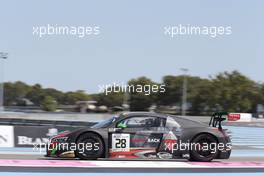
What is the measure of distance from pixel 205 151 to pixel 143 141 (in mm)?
1267

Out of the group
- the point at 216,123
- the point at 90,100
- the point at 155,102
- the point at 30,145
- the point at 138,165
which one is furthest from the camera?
the point at 90,100

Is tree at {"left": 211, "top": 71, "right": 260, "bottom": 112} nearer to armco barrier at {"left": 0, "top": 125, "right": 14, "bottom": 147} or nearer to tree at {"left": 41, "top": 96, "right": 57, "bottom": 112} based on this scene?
tree at {"left": 41, "top": 96, "right": 57, "bottom": 112}

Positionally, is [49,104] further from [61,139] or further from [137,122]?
[137,122]

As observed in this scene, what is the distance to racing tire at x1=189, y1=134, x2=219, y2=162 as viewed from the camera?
9.22m

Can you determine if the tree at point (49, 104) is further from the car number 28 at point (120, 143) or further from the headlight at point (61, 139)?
the car number 28 at point (120, 143)

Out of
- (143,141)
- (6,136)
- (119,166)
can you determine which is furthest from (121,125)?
(6,136)

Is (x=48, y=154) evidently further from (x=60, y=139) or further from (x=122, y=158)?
(x=122, y=158)

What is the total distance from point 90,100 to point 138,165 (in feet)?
37.8

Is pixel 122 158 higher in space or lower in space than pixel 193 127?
lower

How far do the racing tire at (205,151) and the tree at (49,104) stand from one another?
2057cm

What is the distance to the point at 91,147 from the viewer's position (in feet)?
29.8

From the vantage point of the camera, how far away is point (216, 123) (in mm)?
9703

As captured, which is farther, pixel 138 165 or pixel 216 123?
pixel 216 123

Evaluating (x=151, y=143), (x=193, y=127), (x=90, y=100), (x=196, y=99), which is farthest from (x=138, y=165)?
(x=196, y=99)
